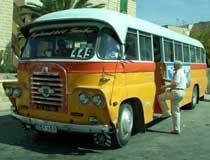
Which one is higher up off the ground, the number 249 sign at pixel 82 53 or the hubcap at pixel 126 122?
the number 249 sign at pixel 82 53

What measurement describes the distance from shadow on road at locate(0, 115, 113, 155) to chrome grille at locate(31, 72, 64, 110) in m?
0.85

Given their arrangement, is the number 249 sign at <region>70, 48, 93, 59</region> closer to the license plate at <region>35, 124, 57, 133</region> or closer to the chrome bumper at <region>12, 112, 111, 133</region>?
the chrome bumper at <region>12, 112, 111, 133</region>

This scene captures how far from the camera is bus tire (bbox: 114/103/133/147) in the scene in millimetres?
8945

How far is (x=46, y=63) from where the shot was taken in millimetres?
8883

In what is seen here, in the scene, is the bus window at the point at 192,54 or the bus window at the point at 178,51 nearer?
the bus window at the point at 178,51

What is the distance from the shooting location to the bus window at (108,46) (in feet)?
28.5

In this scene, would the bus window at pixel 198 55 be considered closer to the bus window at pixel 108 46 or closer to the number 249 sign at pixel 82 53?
the bus window at pixel 108 46

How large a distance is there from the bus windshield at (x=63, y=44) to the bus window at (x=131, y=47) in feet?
2.60

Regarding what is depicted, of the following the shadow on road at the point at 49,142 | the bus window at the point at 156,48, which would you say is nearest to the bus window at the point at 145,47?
the bus window at the point at 156,48

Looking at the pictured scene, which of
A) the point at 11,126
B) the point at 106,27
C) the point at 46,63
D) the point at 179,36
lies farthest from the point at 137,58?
the point at 179,36

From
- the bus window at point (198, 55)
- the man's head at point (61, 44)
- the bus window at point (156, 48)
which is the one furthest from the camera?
the bus window at point (198, 55)

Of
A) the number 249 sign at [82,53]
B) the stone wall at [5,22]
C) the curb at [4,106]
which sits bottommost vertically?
the curb at [4,106]

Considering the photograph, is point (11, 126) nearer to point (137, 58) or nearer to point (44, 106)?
point (44, 106)

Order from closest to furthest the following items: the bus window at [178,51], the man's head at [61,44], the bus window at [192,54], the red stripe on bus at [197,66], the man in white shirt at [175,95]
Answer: the man's head at [61,44] → the man in white shirt at [175,95] → the bus window at [178,51] → the red stripe on bus at [197,66] → the bus window at [192,54]
